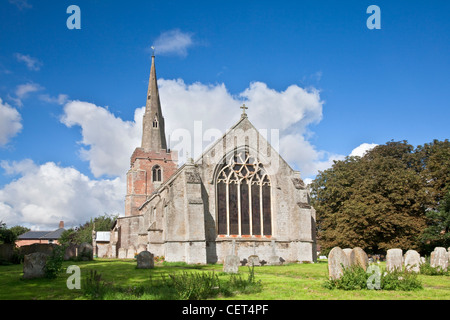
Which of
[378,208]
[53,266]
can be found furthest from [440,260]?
[53,266]

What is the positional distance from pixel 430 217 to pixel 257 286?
24.2 meters

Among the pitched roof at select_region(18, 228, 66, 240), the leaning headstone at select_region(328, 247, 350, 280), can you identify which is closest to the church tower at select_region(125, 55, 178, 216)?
the leaning headstone at select_region(328, 247, 350, 280)

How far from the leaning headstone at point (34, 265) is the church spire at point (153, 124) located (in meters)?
37.5

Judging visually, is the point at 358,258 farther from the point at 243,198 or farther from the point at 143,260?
the point at 243,198

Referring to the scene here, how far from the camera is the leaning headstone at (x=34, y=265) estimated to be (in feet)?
48.6

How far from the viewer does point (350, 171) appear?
35219mm

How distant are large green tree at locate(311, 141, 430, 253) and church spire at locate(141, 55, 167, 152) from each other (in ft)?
86.5

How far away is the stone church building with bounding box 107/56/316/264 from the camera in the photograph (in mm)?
26094

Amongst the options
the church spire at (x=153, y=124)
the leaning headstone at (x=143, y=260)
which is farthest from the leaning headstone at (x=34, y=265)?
the church spire at (x=153, y=124)

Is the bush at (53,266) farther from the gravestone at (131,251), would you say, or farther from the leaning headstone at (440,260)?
the gravestone at (131,251)

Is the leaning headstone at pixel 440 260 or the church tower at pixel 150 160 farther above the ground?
the church tower at pixel 150 160

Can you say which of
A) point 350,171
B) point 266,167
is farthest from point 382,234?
Answer: point 266,167

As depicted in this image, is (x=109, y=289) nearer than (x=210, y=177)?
Yes
